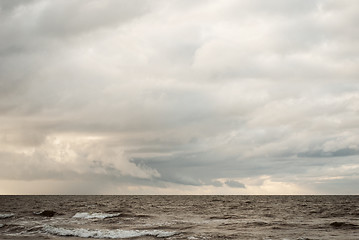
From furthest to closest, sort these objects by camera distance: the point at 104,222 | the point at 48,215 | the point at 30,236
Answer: the point at 48,215 < the point at 104,222 < the point at 30,236

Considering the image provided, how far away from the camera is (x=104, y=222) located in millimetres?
47781

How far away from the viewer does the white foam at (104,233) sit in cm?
3597

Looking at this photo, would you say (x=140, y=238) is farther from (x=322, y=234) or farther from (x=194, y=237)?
(x=322, y=234)

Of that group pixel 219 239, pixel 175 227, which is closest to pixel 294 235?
pixel 219 239

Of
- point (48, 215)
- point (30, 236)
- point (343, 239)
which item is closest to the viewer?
point (343, 239)

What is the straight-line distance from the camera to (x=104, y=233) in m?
37.6

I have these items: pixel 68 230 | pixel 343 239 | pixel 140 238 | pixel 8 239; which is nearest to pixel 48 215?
pixel 68 230

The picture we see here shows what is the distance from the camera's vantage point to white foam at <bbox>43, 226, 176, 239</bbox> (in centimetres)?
3597

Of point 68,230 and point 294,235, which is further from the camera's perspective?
point 68,230

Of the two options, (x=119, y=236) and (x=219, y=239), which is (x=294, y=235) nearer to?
(x=219, y=239)

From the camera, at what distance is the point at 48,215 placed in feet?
201

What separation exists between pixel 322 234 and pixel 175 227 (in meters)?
14.9

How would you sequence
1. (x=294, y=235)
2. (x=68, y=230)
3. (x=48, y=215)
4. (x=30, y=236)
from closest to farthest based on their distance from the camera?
1. (x=294, y=235)
2. (x=30, y=236)
3. (x=68, y=230)
4. (x=48, y=215)

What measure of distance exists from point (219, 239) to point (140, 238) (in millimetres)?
7366
